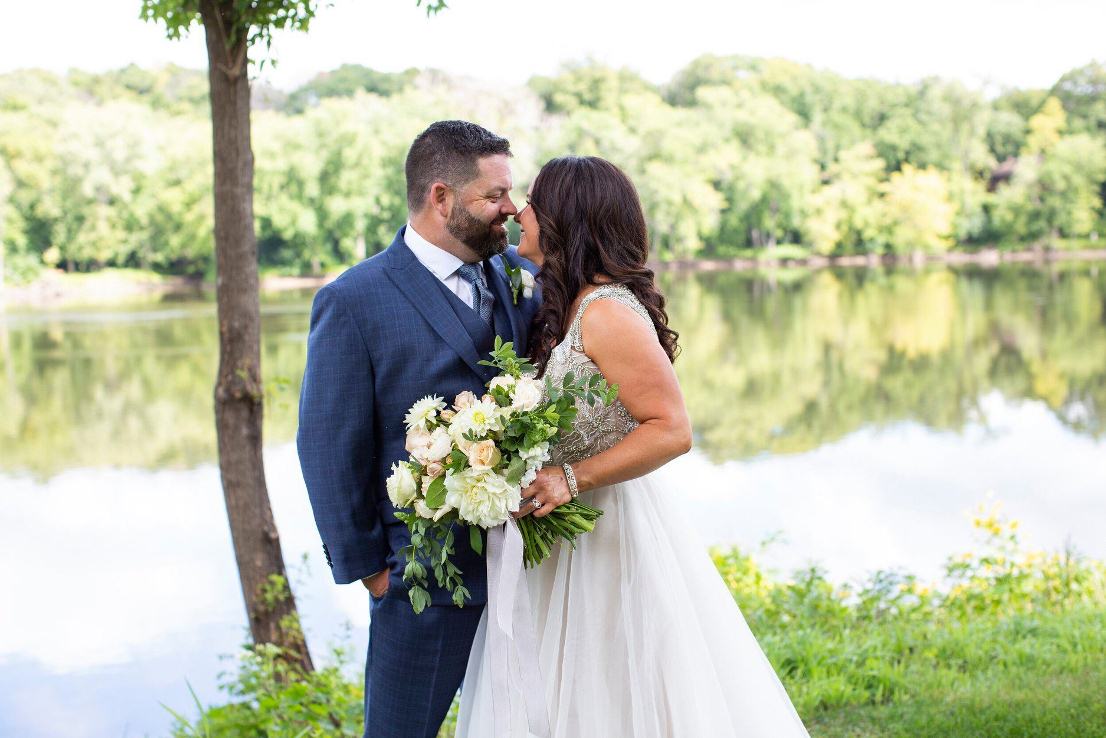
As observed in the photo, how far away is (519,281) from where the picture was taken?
2787 mm

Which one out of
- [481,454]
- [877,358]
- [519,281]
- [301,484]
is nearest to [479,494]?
[481,454]

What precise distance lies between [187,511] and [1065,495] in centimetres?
864

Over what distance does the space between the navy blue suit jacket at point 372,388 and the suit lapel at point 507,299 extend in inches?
7.1

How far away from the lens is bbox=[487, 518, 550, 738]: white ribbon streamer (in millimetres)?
2463

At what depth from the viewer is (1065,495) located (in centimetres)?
1016

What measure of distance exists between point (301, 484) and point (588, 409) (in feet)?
28.9

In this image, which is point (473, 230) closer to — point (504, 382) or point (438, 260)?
point (438, 260)

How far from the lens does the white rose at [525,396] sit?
7.39 feet

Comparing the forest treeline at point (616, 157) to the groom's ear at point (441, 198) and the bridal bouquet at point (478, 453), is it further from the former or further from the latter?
the bridal bouquet at point (478, 453)

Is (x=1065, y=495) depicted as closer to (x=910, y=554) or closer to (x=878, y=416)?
(x=910, y=554)

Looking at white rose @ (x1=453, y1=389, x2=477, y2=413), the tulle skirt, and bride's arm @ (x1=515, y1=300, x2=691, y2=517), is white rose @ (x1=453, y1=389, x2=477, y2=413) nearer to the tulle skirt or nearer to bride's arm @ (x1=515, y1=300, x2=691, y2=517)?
bride's arm @ (x1=515, y1=300, x2=691, y2=517)

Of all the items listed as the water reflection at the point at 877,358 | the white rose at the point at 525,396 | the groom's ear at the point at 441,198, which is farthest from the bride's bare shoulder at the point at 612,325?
the water reflection at the point at 877,358

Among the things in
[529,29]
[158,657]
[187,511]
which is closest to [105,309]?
[187,511]

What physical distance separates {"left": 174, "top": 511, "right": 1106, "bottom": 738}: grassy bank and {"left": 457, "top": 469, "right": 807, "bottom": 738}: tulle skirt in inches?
47.5
